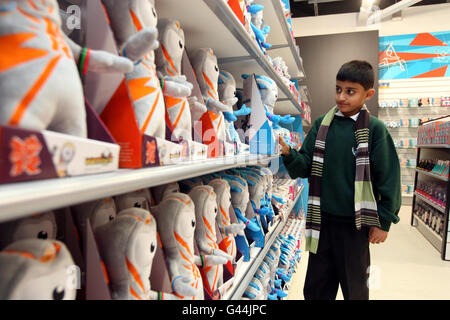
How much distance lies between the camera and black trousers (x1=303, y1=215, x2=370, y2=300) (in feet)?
5.87

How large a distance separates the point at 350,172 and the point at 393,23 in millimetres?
6504

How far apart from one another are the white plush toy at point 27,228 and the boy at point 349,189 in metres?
1.49

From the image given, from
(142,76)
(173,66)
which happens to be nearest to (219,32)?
(173,66)

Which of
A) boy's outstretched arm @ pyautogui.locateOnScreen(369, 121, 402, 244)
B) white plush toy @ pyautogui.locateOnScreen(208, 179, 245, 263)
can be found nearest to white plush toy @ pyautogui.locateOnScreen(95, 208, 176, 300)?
white plush toy @ pyautogui.locateOnScreen(208, 179, 245, 263)

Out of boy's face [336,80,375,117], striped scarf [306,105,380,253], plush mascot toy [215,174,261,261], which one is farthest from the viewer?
boy's face [336,80,375,117]

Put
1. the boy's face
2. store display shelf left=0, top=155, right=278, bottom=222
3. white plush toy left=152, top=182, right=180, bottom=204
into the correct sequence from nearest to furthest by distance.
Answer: store display shelf left=0, top=155, right=278, bottom=222 → white plush toy left=152, top=182, right=180, bottom=204 → the boy's face

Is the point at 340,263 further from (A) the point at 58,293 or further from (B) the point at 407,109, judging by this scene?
(B) the point at 407,109

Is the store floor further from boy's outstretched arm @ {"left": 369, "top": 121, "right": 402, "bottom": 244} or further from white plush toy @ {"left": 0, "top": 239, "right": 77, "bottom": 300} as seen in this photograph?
white plush toy @ {"left": 0, "top": 239, "right": 77, "bottom": 300}

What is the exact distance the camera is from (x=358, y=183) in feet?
5.69

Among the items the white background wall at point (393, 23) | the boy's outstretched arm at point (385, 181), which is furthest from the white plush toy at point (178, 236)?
the white background wall at point (393, 23)

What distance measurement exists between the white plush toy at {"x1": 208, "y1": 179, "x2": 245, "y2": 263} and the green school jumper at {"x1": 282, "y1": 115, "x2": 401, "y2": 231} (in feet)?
2.39

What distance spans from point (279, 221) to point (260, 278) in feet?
1.79

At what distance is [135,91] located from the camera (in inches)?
30.3

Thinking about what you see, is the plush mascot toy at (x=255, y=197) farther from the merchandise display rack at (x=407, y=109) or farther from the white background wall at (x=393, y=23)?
the white background wall at (x=393, y=23)
